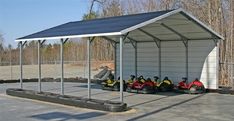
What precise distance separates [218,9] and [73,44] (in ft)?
62.0

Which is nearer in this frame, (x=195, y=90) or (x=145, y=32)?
(x=195, y=90)

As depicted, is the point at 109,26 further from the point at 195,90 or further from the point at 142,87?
the point at 195,90

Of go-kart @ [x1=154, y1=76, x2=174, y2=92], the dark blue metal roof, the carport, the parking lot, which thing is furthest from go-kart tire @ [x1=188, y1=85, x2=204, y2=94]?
the dark blue metal roof

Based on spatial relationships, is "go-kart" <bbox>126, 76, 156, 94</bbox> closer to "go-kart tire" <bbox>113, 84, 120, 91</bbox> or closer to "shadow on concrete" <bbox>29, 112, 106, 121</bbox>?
"go-kart tire" <bbox>113, 84, 120, 91</bbox>

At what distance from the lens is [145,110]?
10.3 metres

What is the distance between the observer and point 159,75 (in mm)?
16562

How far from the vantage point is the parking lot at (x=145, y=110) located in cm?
926

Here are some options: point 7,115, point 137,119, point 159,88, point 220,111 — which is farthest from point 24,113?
point 159,88

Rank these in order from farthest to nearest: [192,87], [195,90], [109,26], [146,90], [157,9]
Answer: [157,9]
[146,90]
[192,87]
[195,90]
[109,26]

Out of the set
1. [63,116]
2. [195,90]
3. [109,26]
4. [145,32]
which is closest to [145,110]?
[63,116]

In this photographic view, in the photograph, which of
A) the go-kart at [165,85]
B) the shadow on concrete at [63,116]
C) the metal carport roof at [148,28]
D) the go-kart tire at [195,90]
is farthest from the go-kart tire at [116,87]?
the shadow on concrete at [63,116]

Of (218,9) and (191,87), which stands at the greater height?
(218,9)

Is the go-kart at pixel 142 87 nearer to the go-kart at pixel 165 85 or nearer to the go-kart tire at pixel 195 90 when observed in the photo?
the go-kart at pixel 165 85

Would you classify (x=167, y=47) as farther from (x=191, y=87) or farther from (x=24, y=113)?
(x=24, y=113)
